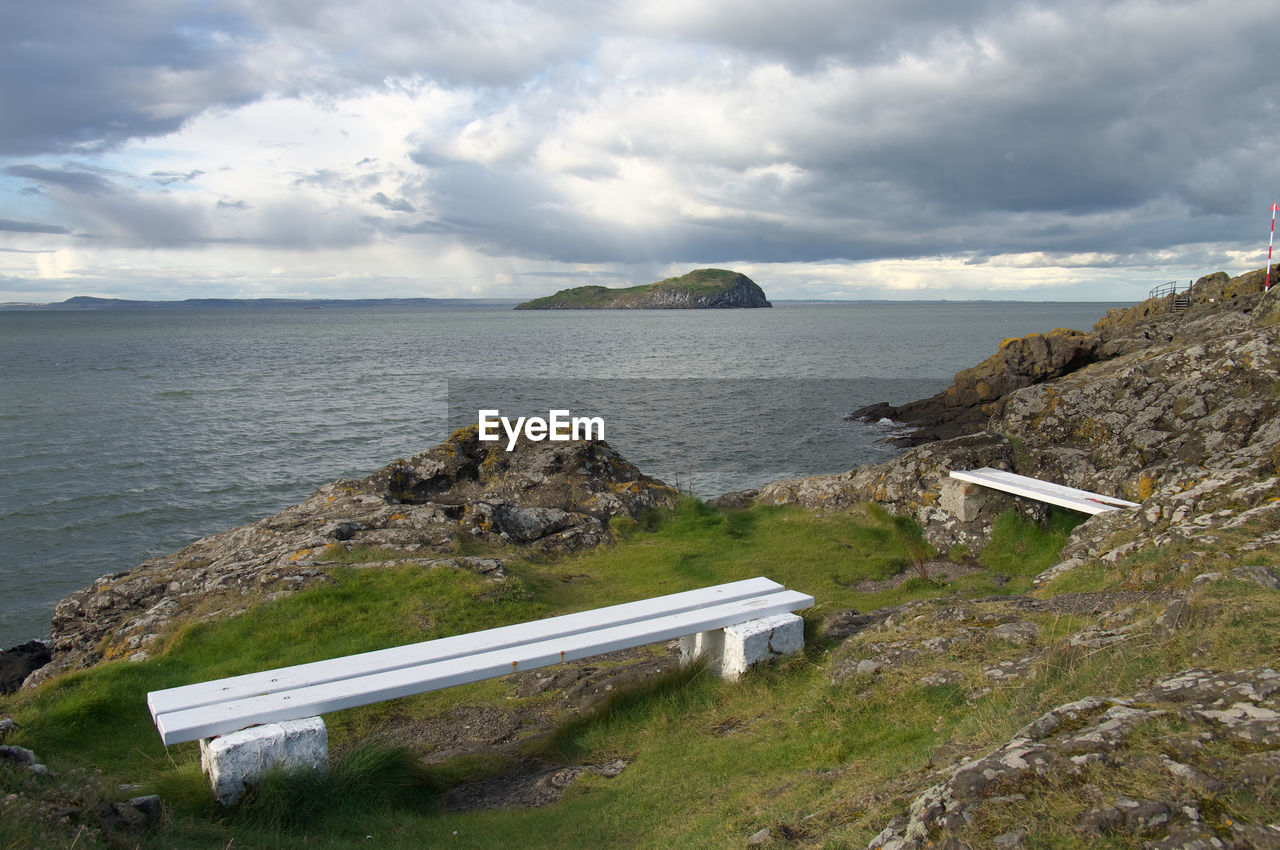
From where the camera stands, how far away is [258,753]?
4.68 meters

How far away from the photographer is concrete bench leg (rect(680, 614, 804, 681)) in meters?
6.23

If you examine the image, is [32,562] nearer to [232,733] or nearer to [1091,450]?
[232,733]

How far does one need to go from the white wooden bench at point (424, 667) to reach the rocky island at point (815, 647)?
273 mm

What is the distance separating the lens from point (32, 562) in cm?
1764

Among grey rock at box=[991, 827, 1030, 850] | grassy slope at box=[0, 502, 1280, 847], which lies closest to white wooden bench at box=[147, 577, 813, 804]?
grassy slope at box=[0, 502, 1280, 847]

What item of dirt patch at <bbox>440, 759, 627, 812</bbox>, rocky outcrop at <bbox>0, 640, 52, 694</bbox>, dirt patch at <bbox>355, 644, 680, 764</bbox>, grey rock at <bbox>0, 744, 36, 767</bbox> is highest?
grey rock at <bbox>0, 744, 36, 767</bbox>

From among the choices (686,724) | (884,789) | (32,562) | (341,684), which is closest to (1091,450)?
(686,724)

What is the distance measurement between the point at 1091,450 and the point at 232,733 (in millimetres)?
11984

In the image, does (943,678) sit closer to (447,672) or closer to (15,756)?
(447,672)

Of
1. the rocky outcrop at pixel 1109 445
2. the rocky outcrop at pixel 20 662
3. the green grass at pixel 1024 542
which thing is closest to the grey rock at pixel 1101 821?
the rocky outcrop at pixel 1109 445

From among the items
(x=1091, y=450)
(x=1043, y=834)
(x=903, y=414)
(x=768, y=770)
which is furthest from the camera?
(x=903, y=414)

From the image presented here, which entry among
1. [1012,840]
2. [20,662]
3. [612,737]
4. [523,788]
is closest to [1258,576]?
[1012,840]

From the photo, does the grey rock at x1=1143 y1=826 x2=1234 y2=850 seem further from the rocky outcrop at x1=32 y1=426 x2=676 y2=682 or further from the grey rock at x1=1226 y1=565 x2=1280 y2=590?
the rocky outcrop at x1=32 y1=426 x2=676 y2=682

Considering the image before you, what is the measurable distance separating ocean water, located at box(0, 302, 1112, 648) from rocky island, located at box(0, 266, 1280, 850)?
694 cm
